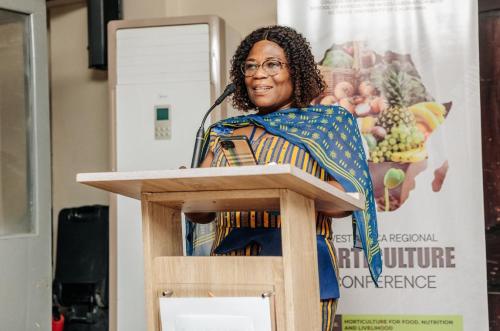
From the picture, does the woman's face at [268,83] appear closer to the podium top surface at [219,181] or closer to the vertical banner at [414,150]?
the podium top surface at [219,181]

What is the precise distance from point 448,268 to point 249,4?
1839 mm

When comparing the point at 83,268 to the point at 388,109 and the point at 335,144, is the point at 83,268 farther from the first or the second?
the point at 335,144

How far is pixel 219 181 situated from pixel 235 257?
0.19 metres

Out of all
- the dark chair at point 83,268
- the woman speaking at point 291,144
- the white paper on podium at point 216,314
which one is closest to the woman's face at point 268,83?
the woman speaking at point 291,144

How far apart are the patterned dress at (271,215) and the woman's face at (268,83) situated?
12 cm

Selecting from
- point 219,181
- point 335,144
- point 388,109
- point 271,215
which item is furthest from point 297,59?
point 388,109

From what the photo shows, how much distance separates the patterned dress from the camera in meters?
2.04

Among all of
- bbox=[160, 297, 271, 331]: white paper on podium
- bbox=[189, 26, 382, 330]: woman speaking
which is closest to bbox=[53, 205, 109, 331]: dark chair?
bbox=[189, 26, 382, 330]: woman speaking

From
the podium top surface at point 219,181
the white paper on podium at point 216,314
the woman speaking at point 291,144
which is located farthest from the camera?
the woman speaking at point 291,144

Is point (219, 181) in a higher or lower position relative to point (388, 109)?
lower

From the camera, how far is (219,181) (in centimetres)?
163

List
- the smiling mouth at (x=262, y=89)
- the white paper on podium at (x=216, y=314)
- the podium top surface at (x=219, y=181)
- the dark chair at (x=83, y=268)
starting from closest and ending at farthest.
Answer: the podium top surface at (x=219, y=181) → the white paper on podium at (x=216, y=314) → the smiling mouth at (x=262, y=89) → the dark chair at (x=83, y=268)

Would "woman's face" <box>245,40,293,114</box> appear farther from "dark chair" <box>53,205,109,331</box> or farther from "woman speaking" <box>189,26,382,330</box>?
"dark chair" <box>53,205,109,331</box>

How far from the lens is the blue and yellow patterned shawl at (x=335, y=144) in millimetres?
2043
